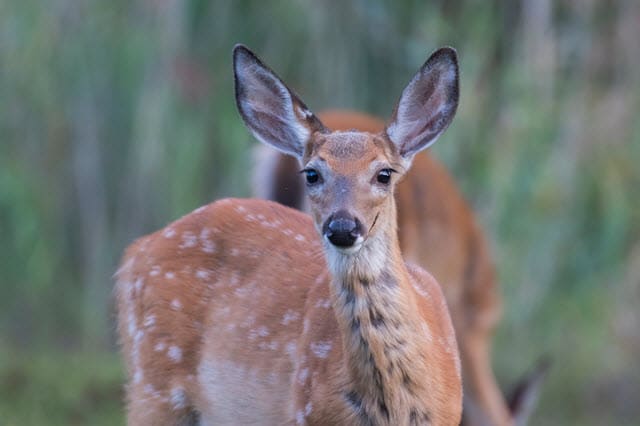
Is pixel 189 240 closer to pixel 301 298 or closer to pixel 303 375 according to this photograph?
pixel 301 298

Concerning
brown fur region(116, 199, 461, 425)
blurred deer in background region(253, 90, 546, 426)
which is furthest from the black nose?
blurred deer in background region(253, 90, 546, 426)

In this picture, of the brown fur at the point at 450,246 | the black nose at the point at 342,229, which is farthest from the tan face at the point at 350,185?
the brown fur at the point at 450,246

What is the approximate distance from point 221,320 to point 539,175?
17.4 ft

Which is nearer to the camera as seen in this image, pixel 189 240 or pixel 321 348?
pixel 321 348

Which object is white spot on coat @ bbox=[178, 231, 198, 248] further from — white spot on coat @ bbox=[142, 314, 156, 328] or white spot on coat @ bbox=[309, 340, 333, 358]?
white spot on coat @ bbox=[309, 340, 333, 358]

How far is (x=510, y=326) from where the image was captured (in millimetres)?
10234

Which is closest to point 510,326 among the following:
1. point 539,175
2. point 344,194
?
point 539,175

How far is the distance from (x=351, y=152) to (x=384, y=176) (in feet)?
0.41

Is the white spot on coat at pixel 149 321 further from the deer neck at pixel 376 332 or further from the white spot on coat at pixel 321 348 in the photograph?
the deer neck at pixel 376 332

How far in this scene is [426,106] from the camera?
4.75 metres

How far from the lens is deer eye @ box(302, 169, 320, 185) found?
443 centimetres

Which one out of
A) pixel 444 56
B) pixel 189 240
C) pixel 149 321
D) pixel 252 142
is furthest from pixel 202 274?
pixel 252 142

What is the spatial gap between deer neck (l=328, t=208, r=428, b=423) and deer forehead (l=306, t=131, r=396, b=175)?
21cm

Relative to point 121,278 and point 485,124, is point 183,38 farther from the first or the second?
point 121,278
